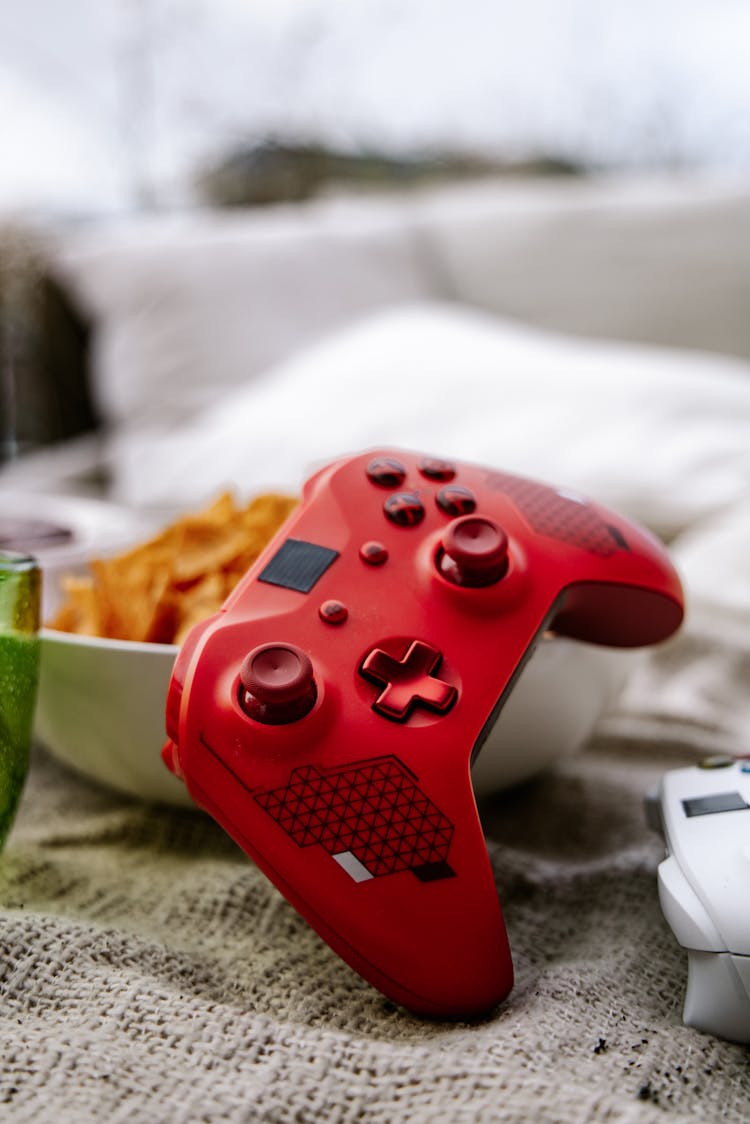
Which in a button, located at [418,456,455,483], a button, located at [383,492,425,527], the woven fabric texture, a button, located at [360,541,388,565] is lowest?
the woven fabric texture

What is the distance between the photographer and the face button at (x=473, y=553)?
0.41m

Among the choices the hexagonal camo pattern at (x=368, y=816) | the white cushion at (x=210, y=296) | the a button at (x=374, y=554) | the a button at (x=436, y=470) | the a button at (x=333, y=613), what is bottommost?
the white cushion at (x=210, y=296)

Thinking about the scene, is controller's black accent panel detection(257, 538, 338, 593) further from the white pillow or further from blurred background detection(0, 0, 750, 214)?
blurred background detection(0, 0, 750, 214)

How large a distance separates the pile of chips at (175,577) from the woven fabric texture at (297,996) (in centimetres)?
11

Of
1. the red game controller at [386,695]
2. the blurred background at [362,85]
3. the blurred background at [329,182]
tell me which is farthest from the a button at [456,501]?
the blurred background at [362,85]

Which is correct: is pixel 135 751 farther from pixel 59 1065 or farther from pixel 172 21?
pixel 172 21

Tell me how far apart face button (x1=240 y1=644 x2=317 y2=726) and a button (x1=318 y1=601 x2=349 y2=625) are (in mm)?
25

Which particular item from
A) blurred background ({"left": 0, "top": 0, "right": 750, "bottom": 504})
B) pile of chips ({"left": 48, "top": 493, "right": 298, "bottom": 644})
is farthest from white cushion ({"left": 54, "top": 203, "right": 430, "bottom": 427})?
pile of chips ({"left": 48, "top": 493, "right": 298, "bottom": 644})

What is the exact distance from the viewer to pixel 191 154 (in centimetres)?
205

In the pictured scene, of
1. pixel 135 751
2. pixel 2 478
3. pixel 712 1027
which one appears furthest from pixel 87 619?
pixel 2 478

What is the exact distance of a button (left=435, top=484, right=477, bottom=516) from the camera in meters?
0.45

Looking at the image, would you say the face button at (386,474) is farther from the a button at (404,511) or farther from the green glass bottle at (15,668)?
the green glass bottle at (15,668)

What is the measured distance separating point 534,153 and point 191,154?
67 centimetres

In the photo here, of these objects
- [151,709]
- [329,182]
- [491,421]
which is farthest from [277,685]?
[329,182]
